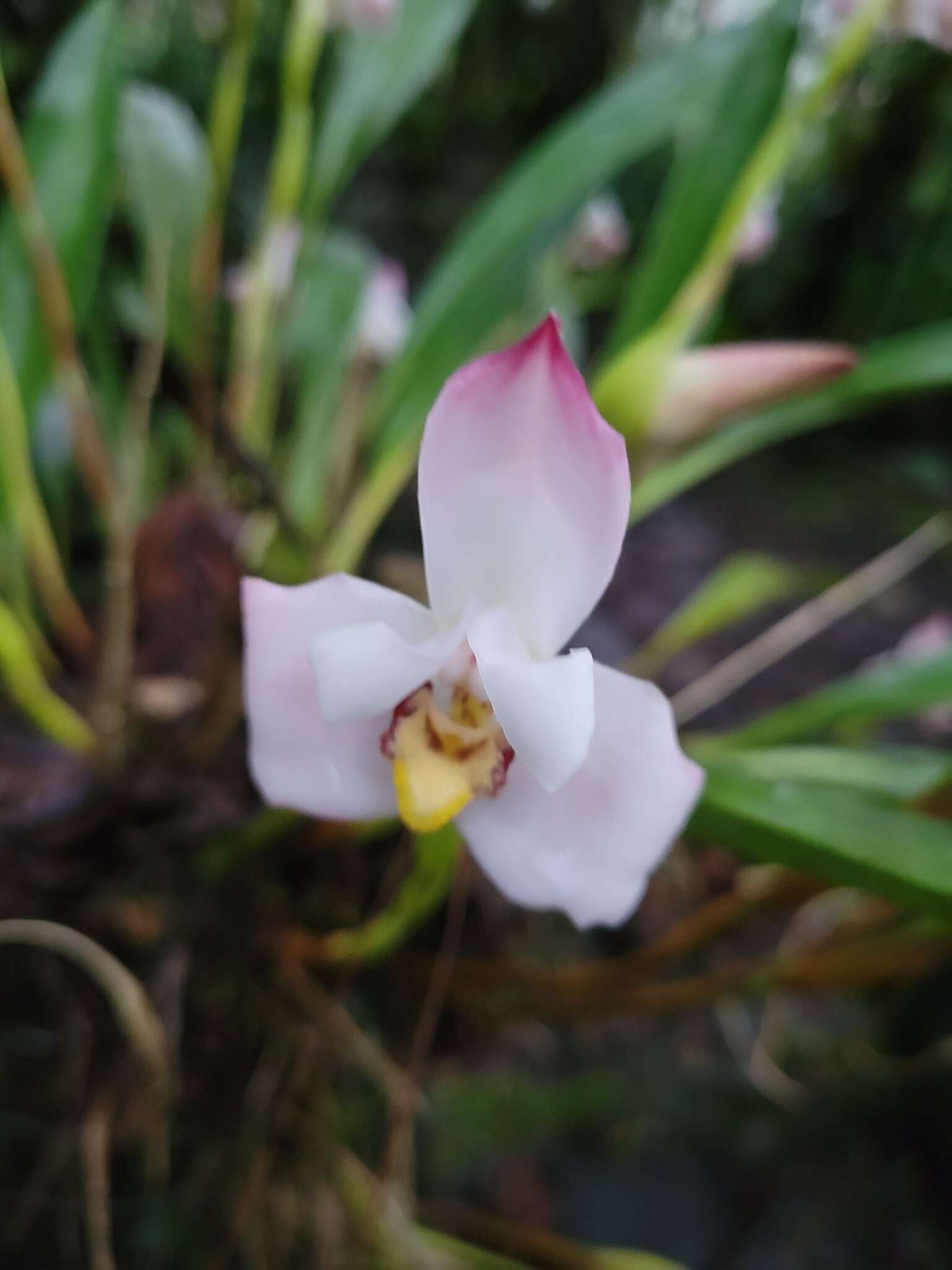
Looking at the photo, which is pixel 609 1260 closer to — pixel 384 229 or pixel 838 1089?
pixel 838 1089

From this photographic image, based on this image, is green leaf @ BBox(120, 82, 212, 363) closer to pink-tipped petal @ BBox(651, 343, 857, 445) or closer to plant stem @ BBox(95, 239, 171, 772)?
plant stem @ BBox(95, 239, 171, 772)

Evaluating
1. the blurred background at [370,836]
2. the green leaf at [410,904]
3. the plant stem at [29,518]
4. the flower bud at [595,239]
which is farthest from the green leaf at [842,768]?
the flower bud at [595,239]

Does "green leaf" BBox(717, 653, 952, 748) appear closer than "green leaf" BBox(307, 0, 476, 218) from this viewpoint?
Yes

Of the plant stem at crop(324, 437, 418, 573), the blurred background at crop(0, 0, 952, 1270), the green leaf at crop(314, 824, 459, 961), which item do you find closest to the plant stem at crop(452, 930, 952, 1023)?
the blurred background at crop(0, 0, 952, 1270)

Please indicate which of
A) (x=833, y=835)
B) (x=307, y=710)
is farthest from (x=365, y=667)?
(x=833, y=835)

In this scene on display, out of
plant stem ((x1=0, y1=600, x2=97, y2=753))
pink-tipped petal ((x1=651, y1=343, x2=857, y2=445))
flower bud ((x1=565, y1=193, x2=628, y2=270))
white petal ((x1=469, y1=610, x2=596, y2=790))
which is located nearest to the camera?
white petal ((x1=469, y1=610, x2=596, y2=790))

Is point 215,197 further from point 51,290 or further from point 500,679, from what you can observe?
point 500,679
